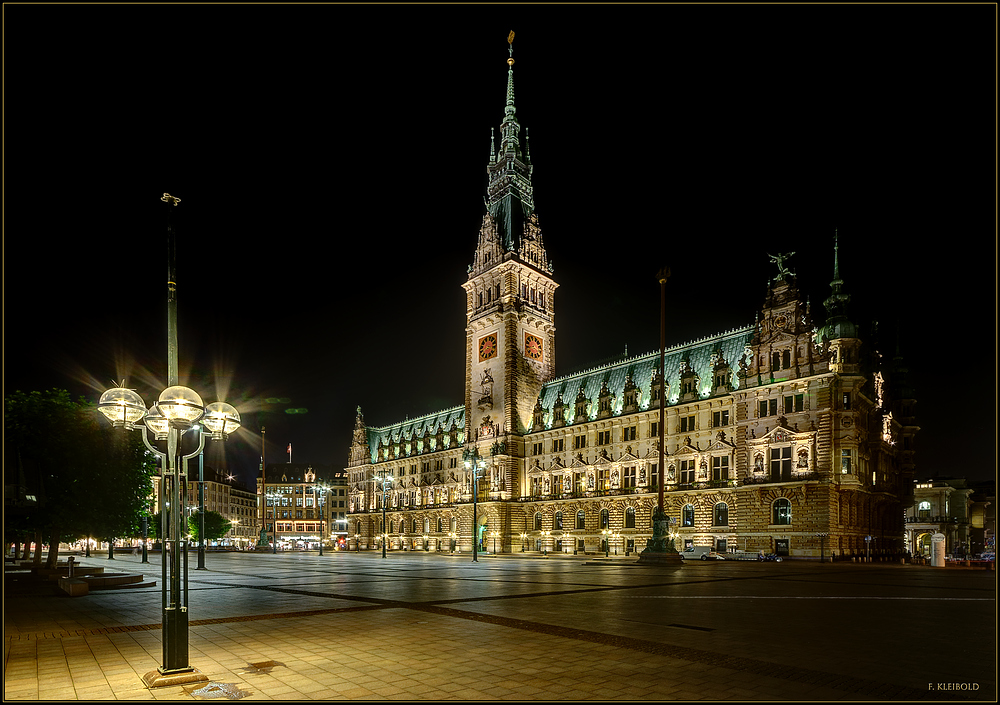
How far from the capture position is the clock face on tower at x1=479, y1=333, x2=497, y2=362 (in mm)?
99438

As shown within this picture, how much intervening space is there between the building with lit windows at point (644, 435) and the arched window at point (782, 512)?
24 centimetres

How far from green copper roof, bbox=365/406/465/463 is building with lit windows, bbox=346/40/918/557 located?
459 mm

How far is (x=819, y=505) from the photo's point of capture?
200 feet

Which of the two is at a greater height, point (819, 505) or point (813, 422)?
point (813, 422)

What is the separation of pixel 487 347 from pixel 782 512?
48.8 metres

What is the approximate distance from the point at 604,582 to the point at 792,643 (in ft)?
55.1

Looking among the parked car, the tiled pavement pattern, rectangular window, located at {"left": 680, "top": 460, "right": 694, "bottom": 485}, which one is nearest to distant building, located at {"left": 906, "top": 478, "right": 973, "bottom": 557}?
rectangular window, located at {"left": 680, "top": 460, "right": 694, "bottom": 485}

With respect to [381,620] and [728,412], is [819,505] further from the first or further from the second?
[381,620]

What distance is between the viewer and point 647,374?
281ft

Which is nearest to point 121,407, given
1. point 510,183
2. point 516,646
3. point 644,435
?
point 516,646

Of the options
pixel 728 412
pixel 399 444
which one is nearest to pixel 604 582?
pixel 728 412

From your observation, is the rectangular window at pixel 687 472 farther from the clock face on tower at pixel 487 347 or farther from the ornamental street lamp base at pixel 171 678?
the ornamental street lamp base at pixel 171 678

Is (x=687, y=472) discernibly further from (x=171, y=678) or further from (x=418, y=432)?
(x=171, y=678)

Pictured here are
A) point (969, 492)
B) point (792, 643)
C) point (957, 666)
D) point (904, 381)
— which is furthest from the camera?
point (969, 492)
